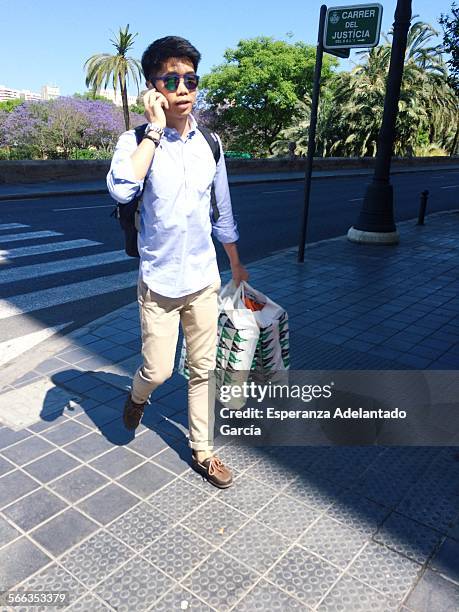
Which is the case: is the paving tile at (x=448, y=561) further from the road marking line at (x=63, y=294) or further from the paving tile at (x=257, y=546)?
the road marking line at (x=63, y=294)

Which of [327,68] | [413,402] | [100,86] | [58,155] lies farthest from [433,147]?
[413,402]

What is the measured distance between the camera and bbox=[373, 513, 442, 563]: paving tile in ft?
8.32

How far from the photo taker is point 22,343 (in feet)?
16.6

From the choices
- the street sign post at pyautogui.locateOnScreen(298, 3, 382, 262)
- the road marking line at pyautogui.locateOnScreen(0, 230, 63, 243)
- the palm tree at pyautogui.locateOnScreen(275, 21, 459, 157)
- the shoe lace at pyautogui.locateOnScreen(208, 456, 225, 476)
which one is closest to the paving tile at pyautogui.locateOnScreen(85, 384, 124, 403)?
the shoe lace at pyautogui.locateOnScreen(208, 456, 225, 476)

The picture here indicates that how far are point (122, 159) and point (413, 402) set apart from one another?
2791mm

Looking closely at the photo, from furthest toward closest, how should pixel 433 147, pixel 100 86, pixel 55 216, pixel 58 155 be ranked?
pixel 433 147, pixel 100 86, pixel 58 155, pixel 55 216

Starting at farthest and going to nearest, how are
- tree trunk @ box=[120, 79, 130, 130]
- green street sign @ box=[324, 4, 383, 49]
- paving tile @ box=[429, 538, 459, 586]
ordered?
tree trunk @ box=[120, 79, 130, 130]
green street sign @ box=[324, 4, 383, 49]
paving tile @ box=[429, 538, 459, 586]

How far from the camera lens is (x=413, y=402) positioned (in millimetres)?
3963

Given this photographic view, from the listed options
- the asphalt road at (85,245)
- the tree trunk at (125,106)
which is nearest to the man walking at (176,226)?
the asphalt road at (85,245)

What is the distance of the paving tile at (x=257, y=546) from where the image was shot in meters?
2.46

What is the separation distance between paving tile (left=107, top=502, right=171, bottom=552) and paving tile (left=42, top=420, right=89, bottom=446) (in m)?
0.85

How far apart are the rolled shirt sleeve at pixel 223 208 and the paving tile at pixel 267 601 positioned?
1.78m

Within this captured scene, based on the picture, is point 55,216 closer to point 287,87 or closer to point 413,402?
point 413,402

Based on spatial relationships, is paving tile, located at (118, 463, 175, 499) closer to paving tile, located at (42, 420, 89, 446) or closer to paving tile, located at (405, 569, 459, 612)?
paving tile, located at (42, 420, 89, 446)
